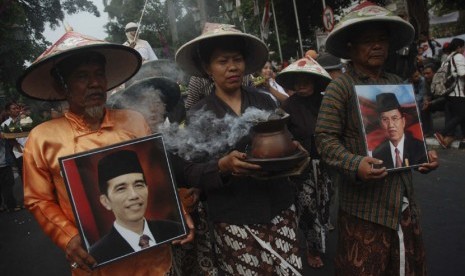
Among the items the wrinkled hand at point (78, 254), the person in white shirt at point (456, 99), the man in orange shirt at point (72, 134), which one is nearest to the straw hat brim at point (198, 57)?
the man in orange shirt at point (72, 134)

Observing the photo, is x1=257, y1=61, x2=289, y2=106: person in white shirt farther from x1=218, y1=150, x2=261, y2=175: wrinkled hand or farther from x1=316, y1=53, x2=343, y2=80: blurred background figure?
x1=218, y1=150, x2=261, y2=175: wrinkled hand

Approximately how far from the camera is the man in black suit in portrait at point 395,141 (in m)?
2.21

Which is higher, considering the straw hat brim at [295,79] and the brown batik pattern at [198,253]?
the straw hat brim at [295,79]

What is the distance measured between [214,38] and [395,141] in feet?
3.88

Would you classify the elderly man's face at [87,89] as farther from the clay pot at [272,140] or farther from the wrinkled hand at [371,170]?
the wrinkled hand at [371,170]

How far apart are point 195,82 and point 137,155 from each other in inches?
72.4

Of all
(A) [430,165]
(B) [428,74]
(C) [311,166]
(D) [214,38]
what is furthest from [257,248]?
(B) [428,74]

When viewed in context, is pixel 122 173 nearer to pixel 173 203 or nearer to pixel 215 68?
pixel 173 203

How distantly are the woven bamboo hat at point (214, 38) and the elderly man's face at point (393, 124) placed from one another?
0.84 metres

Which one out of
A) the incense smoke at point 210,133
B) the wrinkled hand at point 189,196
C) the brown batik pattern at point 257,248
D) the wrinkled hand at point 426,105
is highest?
the incense smoke at point 210,133

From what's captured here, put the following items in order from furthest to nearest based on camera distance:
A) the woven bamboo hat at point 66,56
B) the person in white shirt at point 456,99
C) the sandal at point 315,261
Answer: the person in white shirt at point 456,99
the sandal at point 315,261
the woven bamboo hat at point 66,56

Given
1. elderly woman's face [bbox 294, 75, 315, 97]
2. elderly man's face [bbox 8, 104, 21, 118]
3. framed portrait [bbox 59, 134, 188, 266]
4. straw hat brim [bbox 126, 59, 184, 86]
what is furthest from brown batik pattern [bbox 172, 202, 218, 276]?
elderly man's face [bbox 8, 104, 21, 118]

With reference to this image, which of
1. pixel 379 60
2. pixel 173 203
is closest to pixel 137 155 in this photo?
pixel 173 203

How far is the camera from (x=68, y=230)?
190 cm
